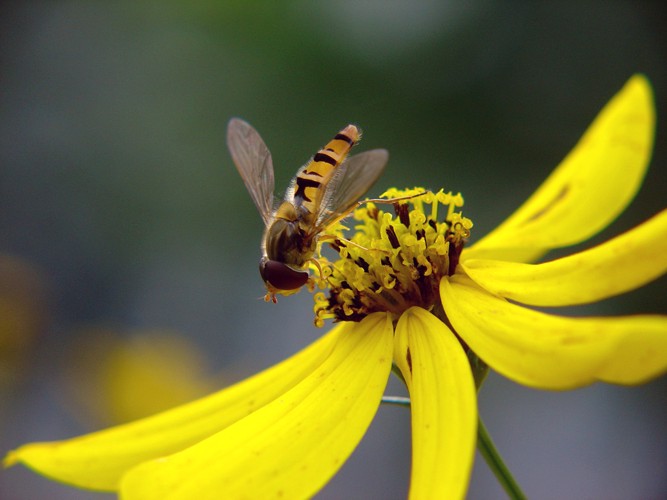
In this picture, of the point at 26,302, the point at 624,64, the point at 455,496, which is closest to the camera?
the point at 455,496

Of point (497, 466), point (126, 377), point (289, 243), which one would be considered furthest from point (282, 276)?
point (126, 377)

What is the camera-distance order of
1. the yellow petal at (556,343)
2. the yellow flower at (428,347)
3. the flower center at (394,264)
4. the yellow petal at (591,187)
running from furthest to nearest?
1. the flower center at (394,264)
2. the yellow petal at (591,187)
3. the yellow flower at (428,347)
4. the yellow petal at (556,343)

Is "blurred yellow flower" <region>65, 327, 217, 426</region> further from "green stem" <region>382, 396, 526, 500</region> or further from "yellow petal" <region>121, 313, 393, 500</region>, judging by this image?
"green stem" <region>382, 396, 526, 500</region>

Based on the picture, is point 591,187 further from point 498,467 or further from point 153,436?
point 153,436

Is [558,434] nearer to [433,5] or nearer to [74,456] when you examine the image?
[433,5]

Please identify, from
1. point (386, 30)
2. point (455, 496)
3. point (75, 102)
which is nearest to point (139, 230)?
point (75, 102)

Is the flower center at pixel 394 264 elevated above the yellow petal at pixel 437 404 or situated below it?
above

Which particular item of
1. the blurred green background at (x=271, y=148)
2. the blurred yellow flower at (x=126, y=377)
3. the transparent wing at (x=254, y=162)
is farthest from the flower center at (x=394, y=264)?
the blurred green background at (x=271, y=148)

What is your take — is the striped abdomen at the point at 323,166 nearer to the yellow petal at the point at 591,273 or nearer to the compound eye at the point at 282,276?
the compound eye at the point at 282,276
